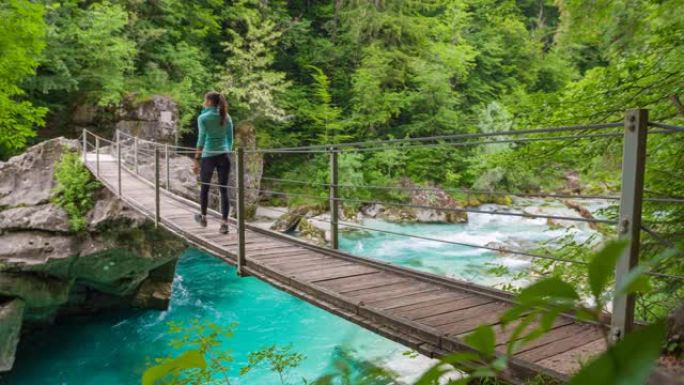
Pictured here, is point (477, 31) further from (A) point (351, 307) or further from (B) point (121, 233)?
(A) point (351, 307)

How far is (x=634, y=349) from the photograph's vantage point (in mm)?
234

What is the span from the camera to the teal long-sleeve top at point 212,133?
473 cm

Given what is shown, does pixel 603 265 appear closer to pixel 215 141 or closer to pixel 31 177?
pixel 215 141

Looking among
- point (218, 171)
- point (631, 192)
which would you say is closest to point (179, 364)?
point (631, 192)

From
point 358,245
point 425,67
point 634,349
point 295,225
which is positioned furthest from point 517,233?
point 634,349

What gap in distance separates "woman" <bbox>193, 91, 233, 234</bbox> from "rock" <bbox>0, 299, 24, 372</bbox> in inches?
145

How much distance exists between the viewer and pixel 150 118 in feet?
41.2

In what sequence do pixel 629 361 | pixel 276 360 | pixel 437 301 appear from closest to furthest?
pixel 629 361 < pixel 437 301 < pixel 276 360

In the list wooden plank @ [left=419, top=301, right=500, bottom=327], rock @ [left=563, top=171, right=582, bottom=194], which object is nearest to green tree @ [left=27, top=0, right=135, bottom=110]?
wooden plank @ [left=419, top=301, right=500, bottom=327]

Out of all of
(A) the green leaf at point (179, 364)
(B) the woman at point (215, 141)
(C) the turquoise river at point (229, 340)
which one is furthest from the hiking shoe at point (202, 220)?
(A) the green leaf at point (179, 364)

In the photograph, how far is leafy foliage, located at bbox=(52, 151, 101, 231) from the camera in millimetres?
7156

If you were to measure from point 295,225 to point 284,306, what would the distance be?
14.0 ft

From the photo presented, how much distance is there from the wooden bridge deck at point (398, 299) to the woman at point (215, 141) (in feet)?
1.46

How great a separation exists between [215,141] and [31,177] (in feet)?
14.9
